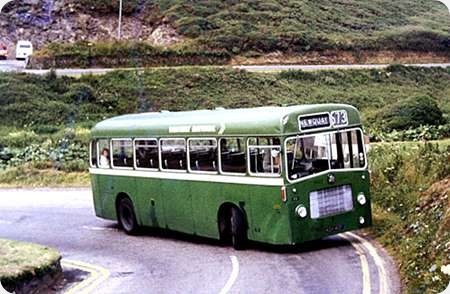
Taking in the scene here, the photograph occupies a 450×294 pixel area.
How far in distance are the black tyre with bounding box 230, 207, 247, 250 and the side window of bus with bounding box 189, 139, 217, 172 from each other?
692 mm

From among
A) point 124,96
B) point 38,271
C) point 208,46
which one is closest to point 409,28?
point 208,46

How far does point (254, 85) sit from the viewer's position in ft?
40.6

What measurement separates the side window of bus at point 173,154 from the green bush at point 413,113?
3.23 meters

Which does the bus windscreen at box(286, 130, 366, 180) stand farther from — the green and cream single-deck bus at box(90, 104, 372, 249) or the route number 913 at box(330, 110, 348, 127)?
the route number 913 at box(330, 110, 348, 127)

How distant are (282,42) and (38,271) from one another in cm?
409

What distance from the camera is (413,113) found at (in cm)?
1183

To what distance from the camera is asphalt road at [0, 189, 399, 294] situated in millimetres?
11406

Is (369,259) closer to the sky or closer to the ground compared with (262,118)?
closer to the ground

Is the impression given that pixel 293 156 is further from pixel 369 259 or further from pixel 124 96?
pixel 124 96

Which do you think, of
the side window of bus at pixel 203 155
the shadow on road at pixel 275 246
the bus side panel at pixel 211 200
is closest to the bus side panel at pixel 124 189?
the shadow on road at pixel 275 246

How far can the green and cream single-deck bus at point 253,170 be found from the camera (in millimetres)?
12367

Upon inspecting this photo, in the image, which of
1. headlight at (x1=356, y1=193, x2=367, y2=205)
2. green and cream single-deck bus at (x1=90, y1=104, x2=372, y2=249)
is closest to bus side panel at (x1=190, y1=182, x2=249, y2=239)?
green and cream single-deck bus at (x1=90, y1=104, x2=372, y2=249)

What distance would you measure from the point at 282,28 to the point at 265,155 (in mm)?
1694

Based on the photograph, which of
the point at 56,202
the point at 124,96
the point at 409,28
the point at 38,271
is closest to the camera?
the point at 38,271
